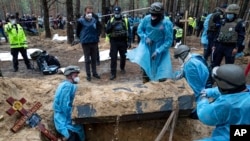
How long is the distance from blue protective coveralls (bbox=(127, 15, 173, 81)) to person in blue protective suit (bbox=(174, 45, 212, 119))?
4.00ft

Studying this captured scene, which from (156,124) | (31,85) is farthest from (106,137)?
(31,85)

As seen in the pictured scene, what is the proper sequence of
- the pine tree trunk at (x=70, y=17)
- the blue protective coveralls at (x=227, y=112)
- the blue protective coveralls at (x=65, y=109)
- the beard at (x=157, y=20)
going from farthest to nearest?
the pine tree trunk at (x=70, y=17), the beard at (x=157, y=20), the blue protective coveralls at (x=65, y=109), the blue protective coveralls at (x=227, y=112)

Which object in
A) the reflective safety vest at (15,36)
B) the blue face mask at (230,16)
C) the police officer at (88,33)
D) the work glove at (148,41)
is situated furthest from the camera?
the reflective safety vest at (15,36)

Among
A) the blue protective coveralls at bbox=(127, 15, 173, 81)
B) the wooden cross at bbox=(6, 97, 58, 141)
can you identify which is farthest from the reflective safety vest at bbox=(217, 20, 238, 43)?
the wooden cross at bbox=(6, 97, 58, 141)

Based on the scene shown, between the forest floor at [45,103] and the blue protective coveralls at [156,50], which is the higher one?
the blue protective coveralls at [156,50]

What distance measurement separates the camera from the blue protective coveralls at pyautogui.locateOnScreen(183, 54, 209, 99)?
4652mm

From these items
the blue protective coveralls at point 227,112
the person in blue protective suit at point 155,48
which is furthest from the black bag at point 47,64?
the blue protective coveralls at point 227,112

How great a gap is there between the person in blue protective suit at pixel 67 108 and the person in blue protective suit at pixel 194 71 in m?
1.78

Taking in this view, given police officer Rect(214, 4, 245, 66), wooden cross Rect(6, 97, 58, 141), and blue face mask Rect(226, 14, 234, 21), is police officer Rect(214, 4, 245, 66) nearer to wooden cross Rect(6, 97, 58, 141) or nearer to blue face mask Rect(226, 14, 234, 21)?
blue face mask Rect(226, 14, 234, 21)

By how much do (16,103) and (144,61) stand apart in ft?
9.13

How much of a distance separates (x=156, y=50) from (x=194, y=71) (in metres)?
1.60

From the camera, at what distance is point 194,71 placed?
469 centimetres

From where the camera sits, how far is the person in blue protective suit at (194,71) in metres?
4.66

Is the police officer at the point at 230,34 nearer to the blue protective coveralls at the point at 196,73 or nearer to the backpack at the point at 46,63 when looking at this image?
the blue protective coveralls at the point at 196,73
